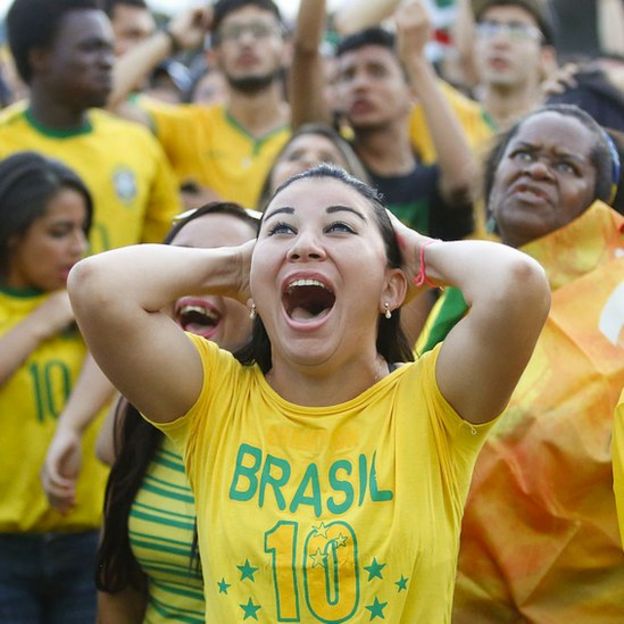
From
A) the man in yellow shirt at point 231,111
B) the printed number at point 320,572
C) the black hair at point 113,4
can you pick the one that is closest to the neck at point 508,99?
the man in yellow shirt at point 231,111

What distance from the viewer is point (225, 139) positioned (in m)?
6.12

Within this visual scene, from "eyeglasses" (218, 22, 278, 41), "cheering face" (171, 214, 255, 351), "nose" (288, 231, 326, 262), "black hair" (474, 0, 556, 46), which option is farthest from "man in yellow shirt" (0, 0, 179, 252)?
"nose" (288, 231, 326, 262)

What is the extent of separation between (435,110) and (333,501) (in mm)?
2861

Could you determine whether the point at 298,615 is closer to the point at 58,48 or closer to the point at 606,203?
the point at 606,203

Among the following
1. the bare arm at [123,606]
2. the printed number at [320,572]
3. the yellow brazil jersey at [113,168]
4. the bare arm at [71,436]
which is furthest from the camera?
the yellow brazil jersey at [113,168]

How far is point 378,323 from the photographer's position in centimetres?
Result: 295

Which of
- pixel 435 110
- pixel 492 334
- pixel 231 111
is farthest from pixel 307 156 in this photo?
pixel 492 334

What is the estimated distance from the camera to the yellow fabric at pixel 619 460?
2.88 meters

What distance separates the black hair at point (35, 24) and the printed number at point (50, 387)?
6.52 ft

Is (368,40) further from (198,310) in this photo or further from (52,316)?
(198,310)

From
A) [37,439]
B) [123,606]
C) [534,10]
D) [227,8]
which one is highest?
[227,8]

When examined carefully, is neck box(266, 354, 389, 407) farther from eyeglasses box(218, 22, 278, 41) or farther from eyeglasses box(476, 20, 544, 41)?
eyeglasses box(476, 20, 544, 41)

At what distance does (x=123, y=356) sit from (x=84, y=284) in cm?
17

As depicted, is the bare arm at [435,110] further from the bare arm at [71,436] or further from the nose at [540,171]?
the bare arm at [71,436]
